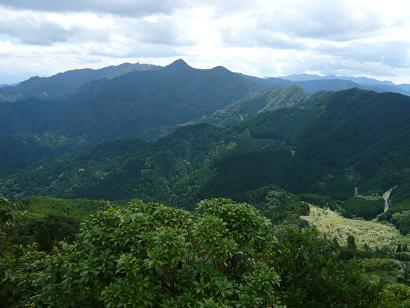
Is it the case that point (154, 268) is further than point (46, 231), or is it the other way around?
point (46, 231)

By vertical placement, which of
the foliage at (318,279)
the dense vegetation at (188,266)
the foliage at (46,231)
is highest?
the dense vegetation at (188,266)

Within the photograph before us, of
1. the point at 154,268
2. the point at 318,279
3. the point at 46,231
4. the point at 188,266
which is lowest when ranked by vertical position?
the point at 46,231

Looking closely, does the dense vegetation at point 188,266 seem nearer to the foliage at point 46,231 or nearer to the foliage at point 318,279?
the foliage at point 318,279

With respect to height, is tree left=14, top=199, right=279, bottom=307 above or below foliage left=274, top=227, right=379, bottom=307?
above

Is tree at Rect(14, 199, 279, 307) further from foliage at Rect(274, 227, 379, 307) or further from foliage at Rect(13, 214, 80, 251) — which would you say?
foliage at Rect(13, 214, 80, 251)

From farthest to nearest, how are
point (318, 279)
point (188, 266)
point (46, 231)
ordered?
point (46, 231) < point (318, 279) < point (188, 266)

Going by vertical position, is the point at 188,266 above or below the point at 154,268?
below

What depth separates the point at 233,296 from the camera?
75.8ft

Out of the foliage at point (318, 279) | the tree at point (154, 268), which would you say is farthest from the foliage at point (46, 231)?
the foliage at point (318, 279)

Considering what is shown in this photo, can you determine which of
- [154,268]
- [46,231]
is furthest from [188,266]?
[46,231]

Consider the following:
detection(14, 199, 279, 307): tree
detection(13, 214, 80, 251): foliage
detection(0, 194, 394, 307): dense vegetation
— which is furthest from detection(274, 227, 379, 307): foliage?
detection(13, 214, 80, 251): foliage

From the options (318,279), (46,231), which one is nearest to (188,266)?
(318,279)

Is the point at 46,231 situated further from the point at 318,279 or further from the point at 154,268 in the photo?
the point at 154,268

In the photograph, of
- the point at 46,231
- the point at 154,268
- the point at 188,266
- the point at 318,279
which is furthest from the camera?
the point at 46,231
